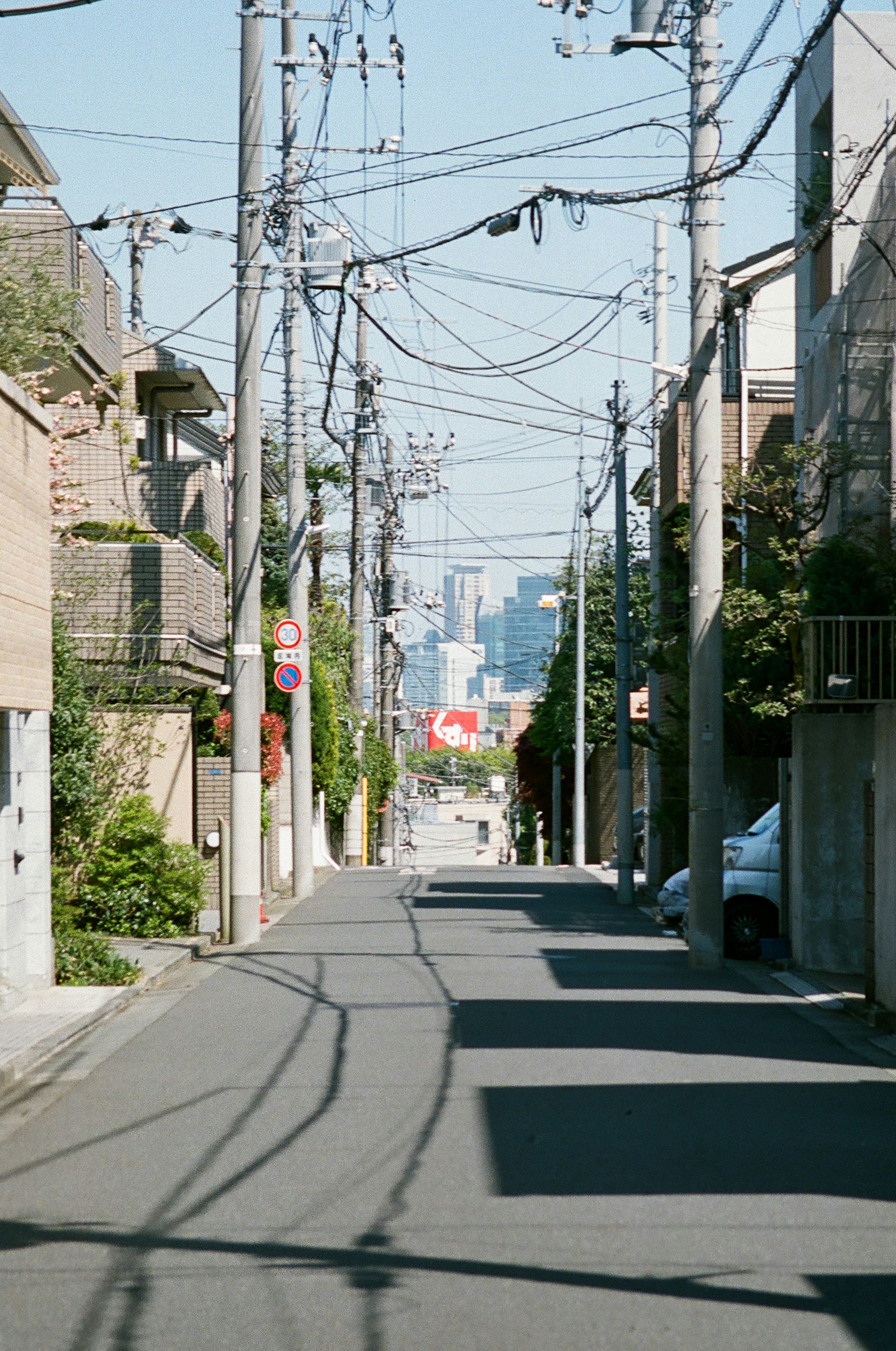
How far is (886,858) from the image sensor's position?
1395cm

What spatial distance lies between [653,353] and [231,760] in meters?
12.3

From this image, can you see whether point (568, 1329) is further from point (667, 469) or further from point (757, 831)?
point (667, 469)

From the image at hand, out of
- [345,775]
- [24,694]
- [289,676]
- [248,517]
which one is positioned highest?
[248,517]

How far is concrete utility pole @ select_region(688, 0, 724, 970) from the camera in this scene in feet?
61.4

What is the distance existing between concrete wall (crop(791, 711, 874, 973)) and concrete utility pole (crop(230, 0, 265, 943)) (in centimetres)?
629

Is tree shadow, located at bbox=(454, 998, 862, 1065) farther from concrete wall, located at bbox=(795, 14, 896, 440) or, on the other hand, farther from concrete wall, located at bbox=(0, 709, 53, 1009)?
concrete wall, located at bbox=(795, 14, 896, 440)

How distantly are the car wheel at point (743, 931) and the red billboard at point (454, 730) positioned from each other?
105 m

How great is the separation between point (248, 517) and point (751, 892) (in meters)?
7.39

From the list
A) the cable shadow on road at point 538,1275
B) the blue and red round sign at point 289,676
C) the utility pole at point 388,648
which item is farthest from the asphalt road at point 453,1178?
the utility pole at point 388,648

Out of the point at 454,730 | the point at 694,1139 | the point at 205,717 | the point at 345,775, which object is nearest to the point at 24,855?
the point at 694,1139

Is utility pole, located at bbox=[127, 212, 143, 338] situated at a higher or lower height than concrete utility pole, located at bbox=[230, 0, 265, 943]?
higher

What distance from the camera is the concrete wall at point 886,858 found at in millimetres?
13680

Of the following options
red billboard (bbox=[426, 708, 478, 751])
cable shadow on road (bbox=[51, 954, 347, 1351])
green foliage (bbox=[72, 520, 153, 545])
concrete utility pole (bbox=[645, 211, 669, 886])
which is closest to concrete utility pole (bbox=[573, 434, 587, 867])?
concrete utility pole (bbox=[645, 211, 669, 886])

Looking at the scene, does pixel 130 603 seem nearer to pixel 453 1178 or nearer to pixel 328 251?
pixel 328 251
